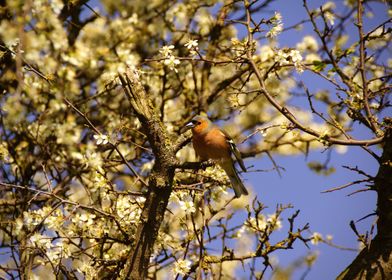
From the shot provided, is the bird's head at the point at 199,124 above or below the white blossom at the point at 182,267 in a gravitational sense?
above

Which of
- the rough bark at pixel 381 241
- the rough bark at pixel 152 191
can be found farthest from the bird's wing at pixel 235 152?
the rough bark at pixel 381 241

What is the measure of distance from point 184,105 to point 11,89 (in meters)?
2.70

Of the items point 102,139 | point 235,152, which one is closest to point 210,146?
point 235,152

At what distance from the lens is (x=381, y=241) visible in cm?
376

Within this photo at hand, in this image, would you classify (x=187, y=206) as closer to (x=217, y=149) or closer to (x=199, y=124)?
(x=217, y=149)

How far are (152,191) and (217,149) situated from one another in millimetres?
1679

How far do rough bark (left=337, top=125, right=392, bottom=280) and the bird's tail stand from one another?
1.56 m

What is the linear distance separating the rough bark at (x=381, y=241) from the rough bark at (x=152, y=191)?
1573 millimetres

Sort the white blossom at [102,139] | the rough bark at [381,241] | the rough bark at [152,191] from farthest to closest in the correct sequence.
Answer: the white blossom at [102,139] < the rough bark at [152,191] < the rough bark at [381,241]

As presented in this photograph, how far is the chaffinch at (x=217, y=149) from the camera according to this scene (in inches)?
205

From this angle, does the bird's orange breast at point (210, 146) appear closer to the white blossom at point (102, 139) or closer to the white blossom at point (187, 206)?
the white blossom at point (187, 206)

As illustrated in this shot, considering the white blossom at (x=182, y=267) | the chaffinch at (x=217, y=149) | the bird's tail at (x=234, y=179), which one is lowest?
the white blossom at (x=182, y=267)

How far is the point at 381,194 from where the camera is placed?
12.4 feet

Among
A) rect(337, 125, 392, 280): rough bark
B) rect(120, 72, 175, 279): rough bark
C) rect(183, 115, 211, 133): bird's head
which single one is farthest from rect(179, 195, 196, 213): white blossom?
rect(337, 125, 392, 280): rough bark
